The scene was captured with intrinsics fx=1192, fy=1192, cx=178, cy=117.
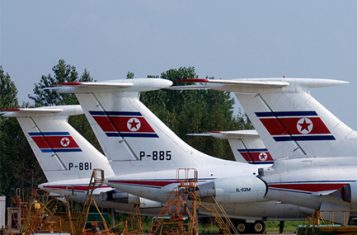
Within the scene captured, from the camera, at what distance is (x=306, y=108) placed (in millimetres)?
35344

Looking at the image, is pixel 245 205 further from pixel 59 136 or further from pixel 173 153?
pixel 59 136

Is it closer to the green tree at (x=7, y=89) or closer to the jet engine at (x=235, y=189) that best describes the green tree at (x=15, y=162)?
the green tree at (x=7, y=89)

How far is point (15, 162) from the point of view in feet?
243

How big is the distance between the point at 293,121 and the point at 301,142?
2.19ft

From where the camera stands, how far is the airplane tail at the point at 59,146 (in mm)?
49094

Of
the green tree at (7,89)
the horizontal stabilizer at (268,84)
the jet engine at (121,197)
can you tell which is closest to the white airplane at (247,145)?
the jet engine at (121,197)

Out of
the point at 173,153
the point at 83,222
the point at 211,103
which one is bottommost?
the point at 83,222

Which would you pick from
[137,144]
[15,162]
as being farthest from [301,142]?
[15,162]

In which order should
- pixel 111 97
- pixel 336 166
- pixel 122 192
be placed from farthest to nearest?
pixel 122 192 < pixel 111 97 < pixel 336 166

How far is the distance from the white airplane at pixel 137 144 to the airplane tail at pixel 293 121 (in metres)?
4.51

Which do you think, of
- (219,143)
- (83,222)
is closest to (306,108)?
(83,222)

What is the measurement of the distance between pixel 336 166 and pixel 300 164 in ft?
3.46

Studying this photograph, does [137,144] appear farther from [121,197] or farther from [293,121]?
[293,121]

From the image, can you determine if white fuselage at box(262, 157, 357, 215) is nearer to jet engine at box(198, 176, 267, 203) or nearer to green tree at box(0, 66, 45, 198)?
jet engine at box(198, 176, 267, 203)
